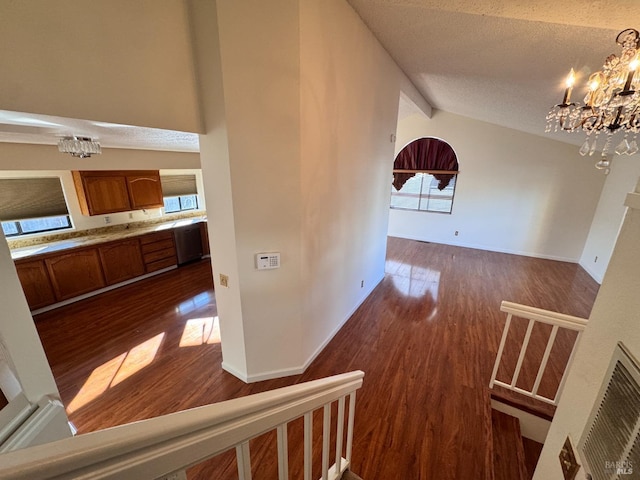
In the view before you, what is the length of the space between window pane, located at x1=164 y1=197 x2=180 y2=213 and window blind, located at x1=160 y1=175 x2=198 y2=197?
84 mm

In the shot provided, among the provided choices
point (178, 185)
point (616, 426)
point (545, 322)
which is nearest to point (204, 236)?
point (178, 185)

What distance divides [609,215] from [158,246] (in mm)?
7995

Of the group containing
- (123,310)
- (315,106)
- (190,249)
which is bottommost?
(123,310)

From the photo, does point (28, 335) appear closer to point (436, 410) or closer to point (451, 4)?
point (436, 410)

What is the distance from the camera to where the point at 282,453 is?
809 millimetres

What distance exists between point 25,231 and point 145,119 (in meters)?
3.82

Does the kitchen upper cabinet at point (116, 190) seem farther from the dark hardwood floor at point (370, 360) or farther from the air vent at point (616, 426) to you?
the air vent at point (616, 426)

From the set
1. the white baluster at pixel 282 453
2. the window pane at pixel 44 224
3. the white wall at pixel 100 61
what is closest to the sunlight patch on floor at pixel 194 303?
the window pane at pixel 44 224

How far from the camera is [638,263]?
2.73 ft

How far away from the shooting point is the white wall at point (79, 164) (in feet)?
8.81

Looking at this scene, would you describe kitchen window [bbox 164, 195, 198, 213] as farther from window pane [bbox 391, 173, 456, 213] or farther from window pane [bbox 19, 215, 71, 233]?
window pane [bbox 391, 173, 456, 213]

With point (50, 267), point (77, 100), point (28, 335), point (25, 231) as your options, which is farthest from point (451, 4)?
point (25, 231)

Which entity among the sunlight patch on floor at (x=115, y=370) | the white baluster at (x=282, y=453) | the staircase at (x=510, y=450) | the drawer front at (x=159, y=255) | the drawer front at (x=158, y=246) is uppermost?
the white baluster at (x=282, y=453)

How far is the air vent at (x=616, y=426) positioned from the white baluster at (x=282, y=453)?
1.00m
